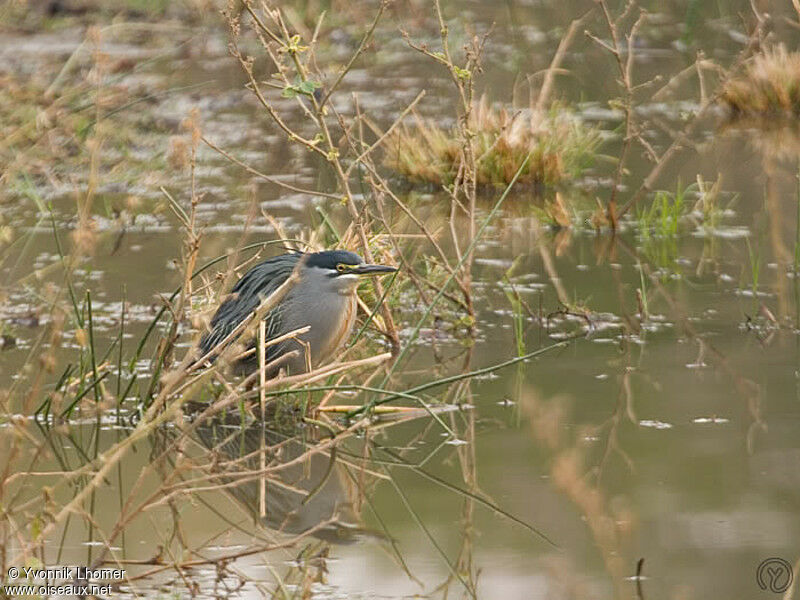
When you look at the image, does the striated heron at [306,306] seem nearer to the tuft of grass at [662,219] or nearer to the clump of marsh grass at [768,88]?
the tuft of grass at [662,219]

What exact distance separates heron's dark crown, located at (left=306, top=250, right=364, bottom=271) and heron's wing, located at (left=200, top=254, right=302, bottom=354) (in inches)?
2.7

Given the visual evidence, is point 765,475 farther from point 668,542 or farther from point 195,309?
point 195,309

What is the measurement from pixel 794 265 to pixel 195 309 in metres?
3.10

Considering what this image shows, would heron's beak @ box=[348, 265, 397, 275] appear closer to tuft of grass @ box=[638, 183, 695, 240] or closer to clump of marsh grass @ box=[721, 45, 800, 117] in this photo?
tuft of grass @ box=[638, 183, 695, 240]

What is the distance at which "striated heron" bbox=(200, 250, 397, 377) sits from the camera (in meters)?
6.09

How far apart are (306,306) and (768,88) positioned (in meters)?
7.01

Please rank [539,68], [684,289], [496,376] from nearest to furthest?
1. [496,376]
2. [684,289]
3. [539,68]

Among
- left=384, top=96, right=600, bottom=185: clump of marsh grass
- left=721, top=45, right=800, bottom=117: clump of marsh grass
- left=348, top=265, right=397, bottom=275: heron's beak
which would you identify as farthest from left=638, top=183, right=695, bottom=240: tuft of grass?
left=348, top=265, right=397, bottom=275: heron's beak

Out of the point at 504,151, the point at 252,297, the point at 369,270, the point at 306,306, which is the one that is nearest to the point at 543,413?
the point at 369,270

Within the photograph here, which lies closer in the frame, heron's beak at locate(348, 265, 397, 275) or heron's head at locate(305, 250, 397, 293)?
heron's beak at locate(348, 265, 397, 275)

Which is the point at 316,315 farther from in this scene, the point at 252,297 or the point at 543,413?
the point at 543,413

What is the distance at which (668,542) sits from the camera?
467 centimetres

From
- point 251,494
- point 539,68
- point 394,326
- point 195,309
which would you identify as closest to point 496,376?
point 394,326

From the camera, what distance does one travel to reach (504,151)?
32.7ft
